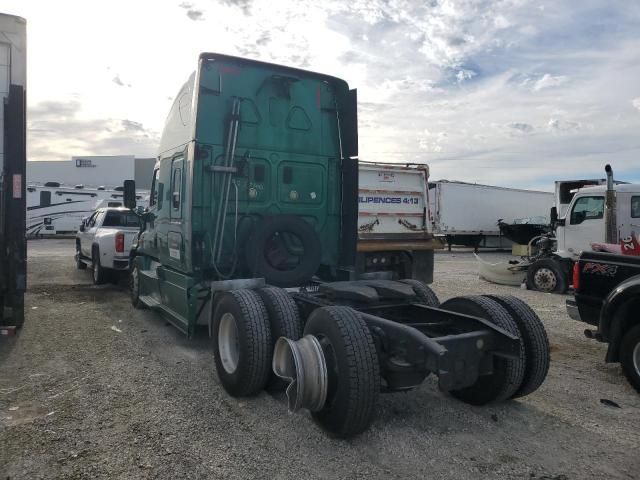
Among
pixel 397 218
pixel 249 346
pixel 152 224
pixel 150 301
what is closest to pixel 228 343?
pixel 249 346

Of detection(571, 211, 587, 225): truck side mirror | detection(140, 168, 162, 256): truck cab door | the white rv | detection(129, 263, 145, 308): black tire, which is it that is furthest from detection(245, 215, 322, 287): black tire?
the white rv

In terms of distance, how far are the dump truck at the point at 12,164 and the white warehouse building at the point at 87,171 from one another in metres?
38.5

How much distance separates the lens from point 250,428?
396 cm

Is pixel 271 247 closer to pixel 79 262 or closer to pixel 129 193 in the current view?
pixel 129 193

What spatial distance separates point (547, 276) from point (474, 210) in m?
12.5

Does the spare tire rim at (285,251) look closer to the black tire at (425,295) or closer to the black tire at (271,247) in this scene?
the black tire at (271,247)

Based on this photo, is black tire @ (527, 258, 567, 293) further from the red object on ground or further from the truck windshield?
the red object on ground

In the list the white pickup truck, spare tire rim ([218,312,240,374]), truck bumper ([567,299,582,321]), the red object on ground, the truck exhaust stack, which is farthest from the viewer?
the white pickup truck

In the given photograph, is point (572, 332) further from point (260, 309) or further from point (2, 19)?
point (2, 19)

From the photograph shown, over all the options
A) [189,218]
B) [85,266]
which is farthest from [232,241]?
[85,266]

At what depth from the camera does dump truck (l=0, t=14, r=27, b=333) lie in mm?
6004

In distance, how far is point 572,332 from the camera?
7.70 meters

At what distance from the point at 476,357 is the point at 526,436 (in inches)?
30.0

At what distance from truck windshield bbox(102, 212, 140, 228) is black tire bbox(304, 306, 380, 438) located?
31.5 feet
